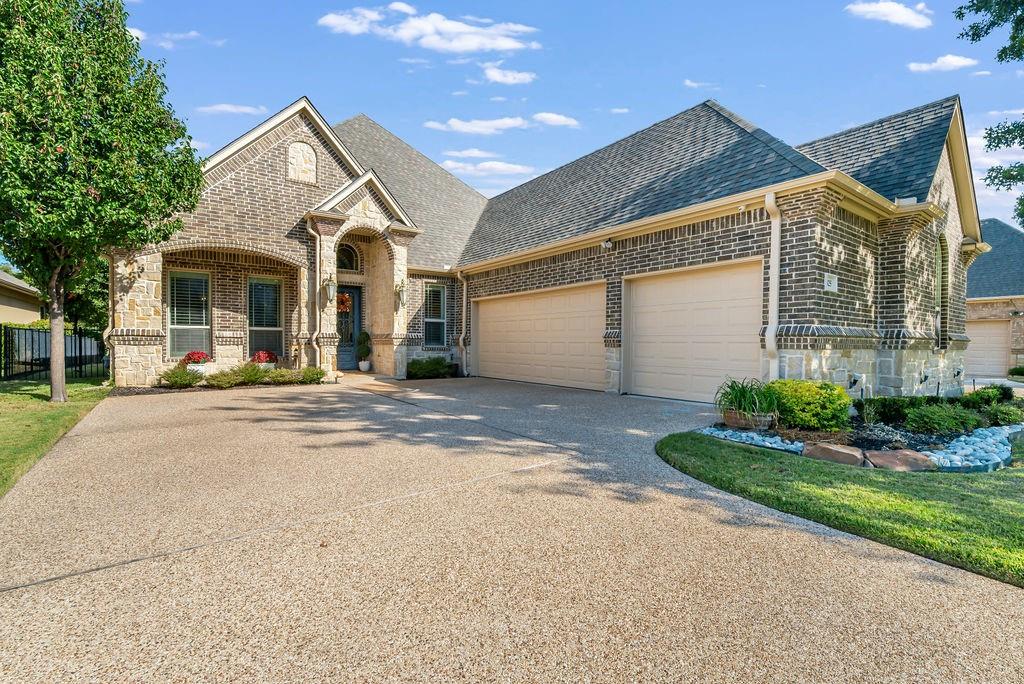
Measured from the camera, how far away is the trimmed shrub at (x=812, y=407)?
21.6ft

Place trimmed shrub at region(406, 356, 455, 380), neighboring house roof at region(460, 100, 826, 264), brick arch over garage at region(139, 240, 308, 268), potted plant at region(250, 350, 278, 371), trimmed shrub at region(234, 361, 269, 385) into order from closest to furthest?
neighboring house roof at region(460, 100, 826, 264), brick arch over garage at region(139, 240, 308, 268), trimmed shrub at region(234, 361, 269, 385), potted plant at region(250, 350, 278, 371), trimmed shrub at region(406, 356, 455, 380)

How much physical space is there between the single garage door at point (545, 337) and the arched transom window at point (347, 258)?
→ 4132mm

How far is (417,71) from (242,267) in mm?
6906

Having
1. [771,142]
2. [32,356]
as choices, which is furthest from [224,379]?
[771,142]

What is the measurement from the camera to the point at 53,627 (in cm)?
229

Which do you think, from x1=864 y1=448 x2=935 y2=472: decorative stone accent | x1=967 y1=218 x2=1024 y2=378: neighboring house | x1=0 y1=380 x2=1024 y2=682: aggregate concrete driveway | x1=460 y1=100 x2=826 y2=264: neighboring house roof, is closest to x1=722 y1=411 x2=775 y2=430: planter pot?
x1=864 y1=448 x2=935 y2=472: decorative stone accent

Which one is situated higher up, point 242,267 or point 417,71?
point 417,71

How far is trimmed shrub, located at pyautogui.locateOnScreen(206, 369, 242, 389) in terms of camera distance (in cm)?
1147

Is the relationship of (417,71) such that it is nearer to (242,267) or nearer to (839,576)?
(242,267)

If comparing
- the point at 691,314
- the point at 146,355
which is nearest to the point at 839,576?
the point at 691,314

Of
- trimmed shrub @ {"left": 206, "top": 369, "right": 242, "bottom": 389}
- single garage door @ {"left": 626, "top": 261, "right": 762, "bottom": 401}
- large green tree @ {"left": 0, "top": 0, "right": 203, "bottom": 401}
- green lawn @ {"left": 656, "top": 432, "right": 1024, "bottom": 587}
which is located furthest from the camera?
trimmed shrub @ {"left": 206, "top": 369, "right": 242, "bottom": 389}

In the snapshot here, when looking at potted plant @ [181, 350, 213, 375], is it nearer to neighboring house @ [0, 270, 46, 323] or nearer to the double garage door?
the double garage door

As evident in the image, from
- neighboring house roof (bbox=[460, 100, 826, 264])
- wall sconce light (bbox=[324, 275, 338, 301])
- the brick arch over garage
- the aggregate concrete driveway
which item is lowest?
the aggregate concrete driveway

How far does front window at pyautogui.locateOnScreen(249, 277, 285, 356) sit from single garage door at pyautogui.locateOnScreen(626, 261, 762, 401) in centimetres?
964
